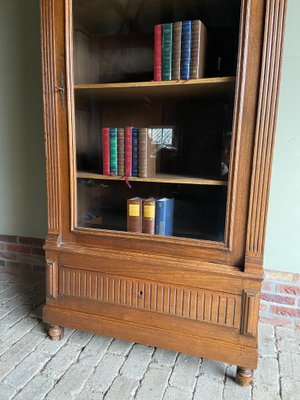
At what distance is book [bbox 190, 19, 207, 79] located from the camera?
1.23m

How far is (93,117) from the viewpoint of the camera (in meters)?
1.47

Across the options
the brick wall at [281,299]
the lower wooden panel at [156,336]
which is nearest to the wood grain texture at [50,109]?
the lower wooden panel at [156,336]

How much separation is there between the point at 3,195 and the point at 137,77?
4.53 feet

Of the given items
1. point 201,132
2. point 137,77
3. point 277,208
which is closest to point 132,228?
point 201,132

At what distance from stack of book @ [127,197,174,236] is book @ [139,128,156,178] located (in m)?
0.13

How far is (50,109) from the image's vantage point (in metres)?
1.37

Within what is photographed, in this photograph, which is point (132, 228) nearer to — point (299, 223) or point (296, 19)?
point (299, 223)

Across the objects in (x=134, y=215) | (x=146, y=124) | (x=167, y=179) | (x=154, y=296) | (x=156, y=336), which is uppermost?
(x=146, y=124)

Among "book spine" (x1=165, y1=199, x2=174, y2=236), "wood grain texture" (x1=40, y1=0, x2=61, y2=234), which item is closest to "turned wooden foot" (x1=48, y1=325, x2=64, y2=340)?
"wood grain texture" (x1=40, y1=0, x2=61, y2=234)

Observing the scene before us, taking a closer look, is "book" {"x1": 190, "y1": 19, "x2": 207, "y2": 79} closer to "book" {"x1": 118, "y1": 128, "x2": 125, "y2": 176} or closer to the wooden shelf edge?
the wooden shelf edge

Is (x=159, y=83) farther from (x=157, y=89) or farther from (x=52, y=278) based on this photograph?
(x=52, y=278)

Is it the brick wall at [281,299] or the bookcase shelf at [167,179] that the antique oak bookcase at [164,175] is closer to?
the bookcase shelf at [167,179]

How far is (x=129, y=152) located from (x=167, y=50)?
1.55 ft

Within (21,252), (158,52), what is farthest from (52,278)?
(158,52)
